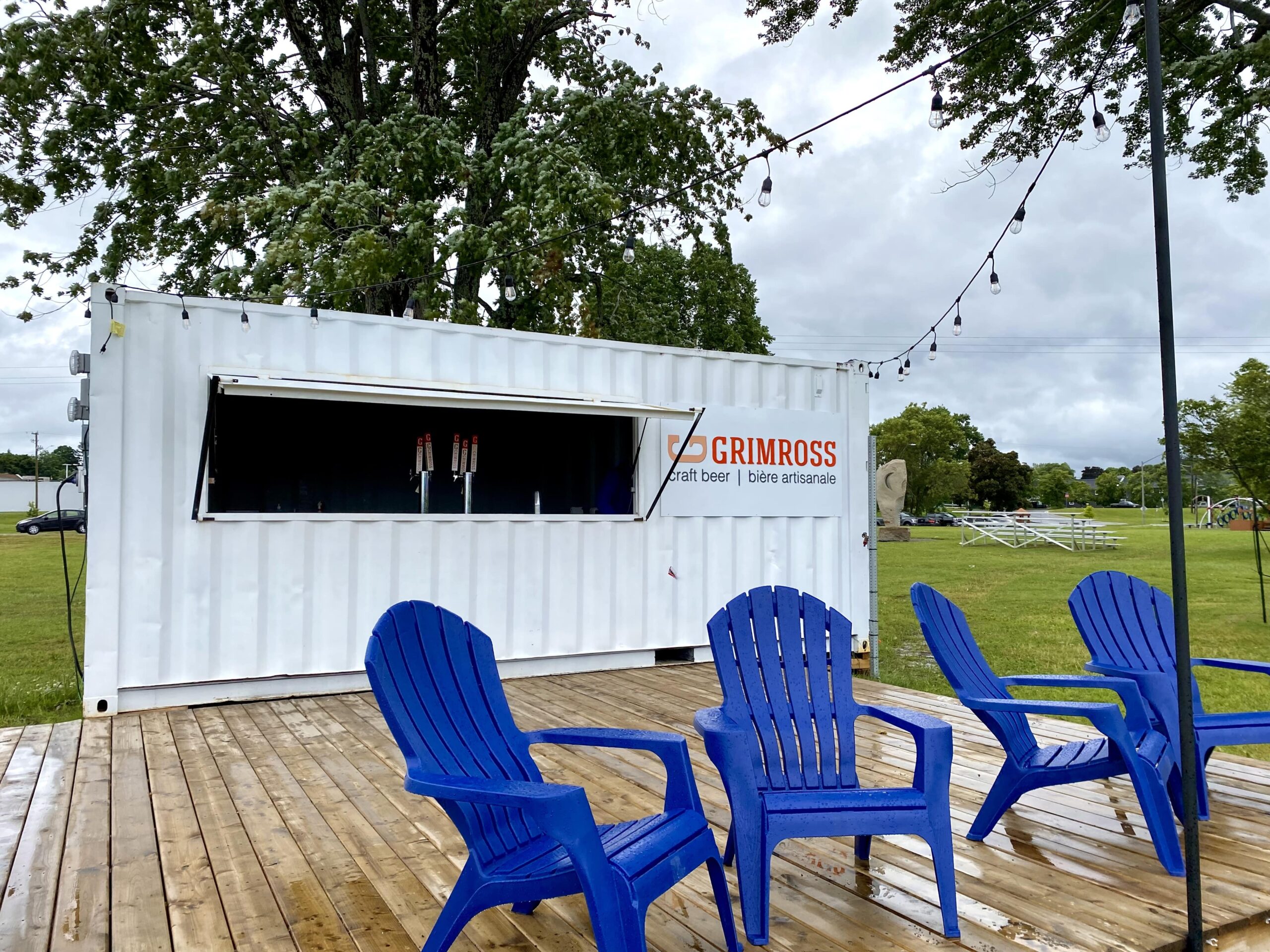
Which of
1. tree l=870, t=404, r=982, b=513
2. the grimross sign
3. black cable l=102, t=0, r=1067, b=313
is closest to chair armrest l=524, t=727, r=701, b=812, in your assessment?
black cable l=102, t=0, r=1067, b=313

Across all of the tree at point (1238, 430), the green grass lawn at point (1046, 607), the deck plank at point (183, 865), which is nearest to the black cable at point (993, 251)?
the green grass lawn at point (1046, 607)

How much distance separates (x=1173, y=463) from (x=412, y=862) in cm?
241

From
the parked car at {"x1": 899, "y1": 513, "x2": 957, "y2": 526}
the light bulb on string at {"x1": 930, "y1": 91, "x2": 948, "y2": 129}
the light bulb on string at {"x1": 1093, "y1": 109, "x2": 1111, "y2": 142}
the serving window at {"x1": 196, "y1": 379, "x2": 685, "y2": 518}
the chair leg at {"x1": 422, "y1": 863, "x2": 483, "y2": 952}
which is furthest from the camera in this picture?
the parked car at {"x1": 899, "y1": 513, "x2": 957, "y2": 526}

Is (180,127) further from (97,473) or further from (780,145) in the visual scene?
(780,145)

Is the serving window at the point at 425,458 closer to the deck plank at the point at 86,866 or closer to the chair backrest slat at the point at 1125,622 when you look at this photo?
the deck plank at the point at 86,866

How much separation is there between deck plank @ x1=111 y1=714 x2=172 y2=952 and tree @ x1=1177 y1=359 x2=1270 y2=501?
1050cm

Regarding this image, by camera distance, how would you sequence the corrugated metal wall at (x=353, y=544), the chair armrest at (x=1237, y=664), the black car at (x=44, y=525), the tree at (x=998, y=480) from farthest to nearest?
1. the tree at (x=998, y=480)
2. the black car at (x=44, y=525)
3. the corrugated metal wall at (x=353, y=544)
4. the chair armrest at (x=1237, y=664)

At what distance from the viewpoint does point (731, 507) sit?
6.82m

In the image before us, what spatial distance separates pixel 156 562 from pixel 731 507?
383cm

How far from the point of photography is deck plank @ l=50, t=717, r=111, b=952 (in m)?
2.33

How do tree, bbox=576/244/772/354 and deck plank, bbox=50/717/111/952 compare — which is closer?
deck plank, bbox=50/717/111/952

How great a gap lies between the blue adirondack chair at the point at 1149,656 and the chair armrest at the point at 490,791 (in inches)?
87.3

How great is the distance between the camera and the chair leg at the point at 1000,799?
116 inches

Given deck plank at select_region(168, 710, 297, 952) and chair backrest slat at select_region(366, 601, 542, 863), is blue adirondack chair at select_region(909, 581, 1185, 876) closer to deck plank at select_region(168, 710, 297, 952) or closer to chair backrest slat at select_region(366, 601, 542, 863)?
chair backrest slat at select_region(366, 601, 542, 863)
